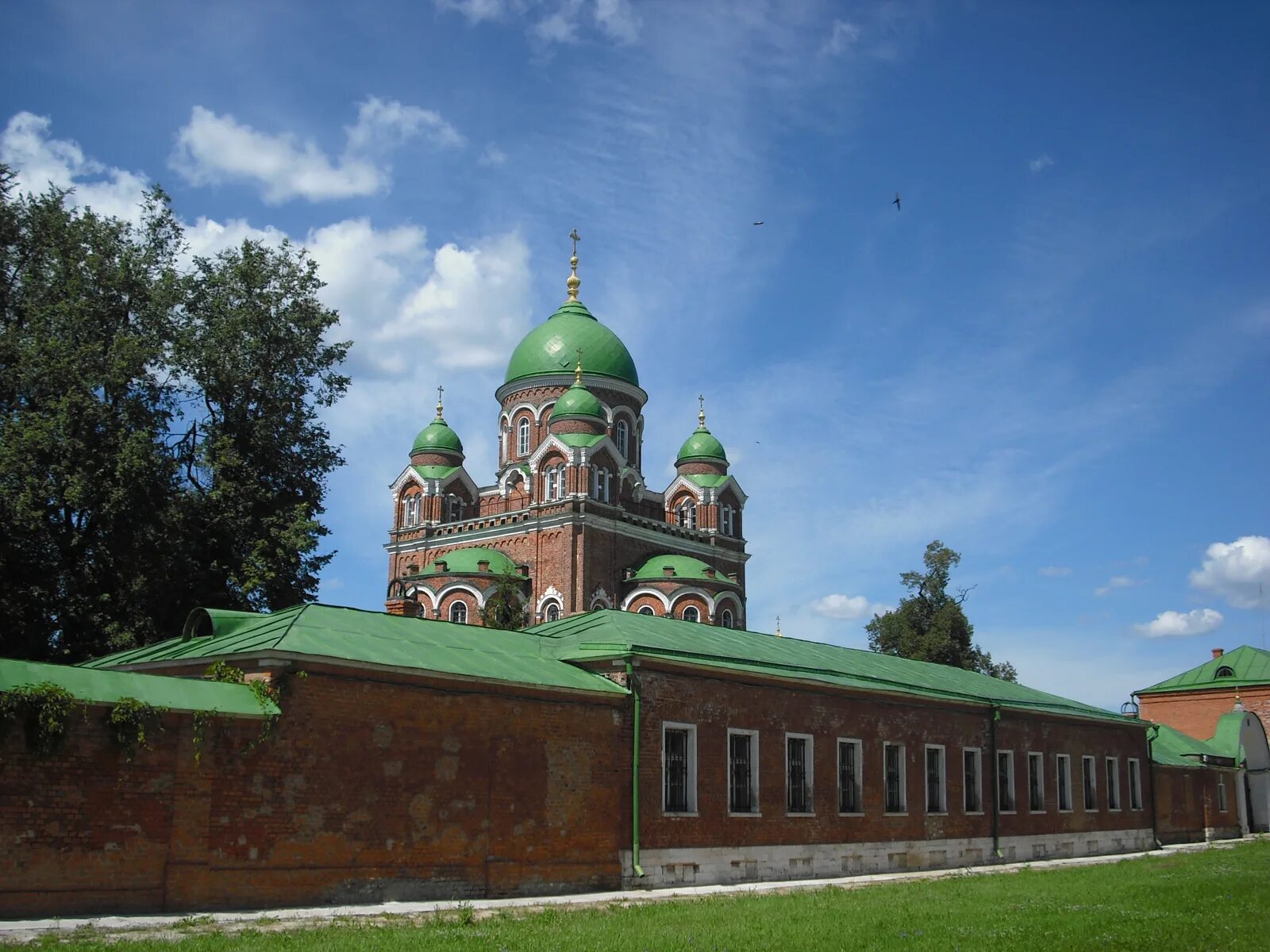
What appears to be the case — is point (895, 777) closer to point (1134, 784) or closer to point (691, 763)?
point (691, 763)

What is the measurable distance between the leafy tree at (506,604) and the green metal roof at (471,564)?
0.36 m

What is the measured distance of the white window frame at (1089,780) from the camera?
99.3 feet

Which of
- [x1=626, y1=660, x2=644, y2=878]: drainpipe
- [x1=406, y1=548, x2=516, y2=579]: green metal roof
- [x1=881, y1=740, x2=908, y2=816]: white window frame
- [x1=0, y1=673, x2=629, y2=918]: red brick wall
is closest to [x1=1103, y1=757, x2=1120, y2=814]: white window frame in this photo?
[x1=881, y1=740, x2=908, y2=816]: white window frame

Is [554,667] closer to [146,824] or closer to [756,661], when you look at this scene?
[756,661]

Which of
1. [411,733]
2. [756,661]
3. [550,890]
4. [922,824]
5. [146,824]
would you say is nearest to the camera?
[146,824]

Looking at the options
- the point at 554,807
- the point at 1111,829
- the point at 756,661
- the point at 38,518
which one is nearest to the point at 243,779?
the point at 554,807

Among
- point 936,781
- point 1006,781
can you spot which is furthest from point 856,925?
point 1006,781

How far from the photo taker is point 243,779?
1384 centimetres

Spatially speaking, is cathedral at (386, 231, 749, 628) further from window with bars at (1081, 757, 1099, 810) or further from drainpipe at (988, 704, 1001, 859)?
drainpipe at (988, 704, 1001, 859)

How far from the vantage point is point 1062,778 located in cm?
2952

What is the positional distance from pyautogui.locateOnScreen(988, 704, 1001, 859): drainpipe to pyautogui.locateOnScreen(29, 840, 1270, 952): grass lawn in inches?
318

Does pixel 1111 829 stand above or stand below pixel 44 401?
below

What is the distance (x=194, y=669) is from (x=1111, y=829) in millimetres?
23944

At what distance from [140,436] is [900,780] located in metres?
16.1
